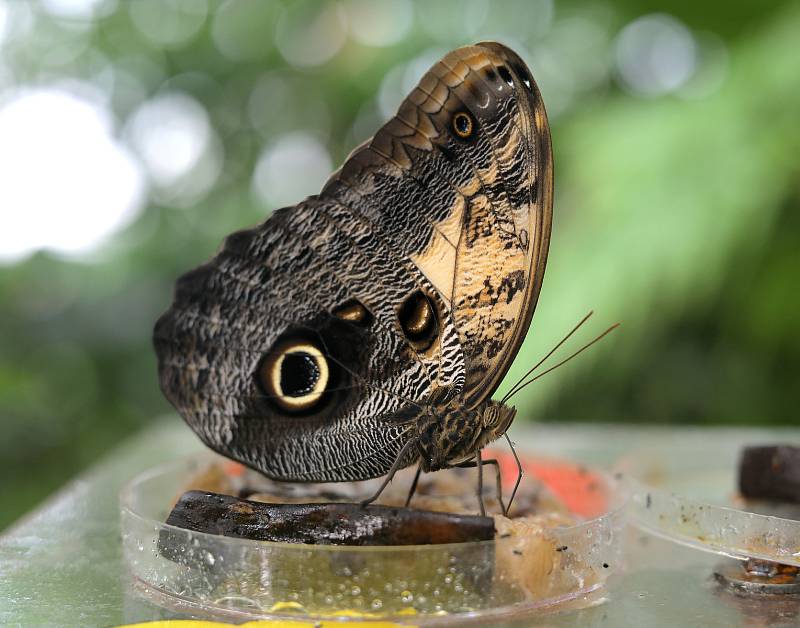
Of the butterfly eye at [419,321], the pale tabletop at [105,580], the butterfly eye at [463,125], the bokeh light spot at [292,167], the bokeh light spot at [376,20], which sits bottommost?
the pale tabletop at [105,580]

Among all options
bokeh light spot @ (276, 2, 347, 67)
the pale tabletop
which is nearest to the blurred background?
bokeh light spot @ (276, 2, 347, 67)

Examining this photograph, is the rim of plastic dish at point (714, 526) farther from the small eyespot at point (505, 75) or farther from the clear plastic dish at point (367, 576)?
the small eyespot at point (505, 75)

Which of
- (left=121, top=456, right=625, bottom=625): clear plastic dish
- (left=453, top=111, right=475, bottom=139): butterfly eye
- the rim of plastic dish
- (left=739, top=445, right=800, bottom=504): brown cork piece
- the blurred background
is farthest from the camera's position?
the blurred background

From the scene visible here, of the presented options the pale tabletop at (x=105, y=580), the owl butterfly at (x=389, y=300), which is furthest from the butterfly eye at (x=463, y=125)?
the pale tabletop at (x=105, y=580)

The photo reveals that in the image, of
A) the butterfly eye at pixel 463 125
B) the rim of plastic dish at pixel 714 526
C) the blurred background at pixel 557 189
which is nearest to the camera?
the rim of plastic dish at pixel 714 526

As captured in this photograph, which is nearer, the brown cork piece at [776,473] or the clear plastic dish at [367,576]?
the clear plastic dish at [367,576]

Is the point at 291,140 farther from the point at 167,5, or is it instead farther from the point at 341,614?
the point at 341,614

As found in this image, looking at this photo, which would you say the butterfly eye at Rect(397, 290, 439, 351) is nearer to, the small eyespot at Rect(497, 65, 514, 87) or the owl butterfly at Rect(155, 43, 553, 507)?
the owl butterfly at Rect(155, 43, 553, 507)
